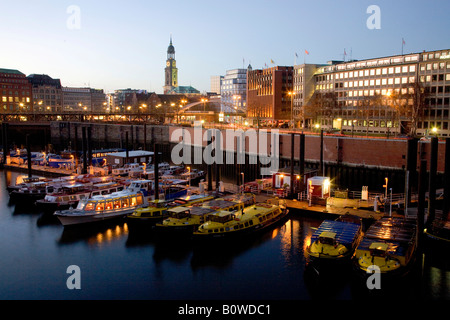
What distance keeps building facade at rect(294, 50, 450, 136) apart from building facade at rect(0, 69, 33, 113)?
11719 centimetres

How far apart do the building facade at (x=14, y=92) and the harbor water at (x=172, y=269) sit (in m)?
150

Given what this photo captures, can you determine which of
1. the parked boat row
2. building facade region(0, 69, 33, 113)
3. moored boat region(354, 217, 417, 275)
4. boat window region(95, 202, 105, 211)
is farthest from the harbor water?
building facade region(0, 69, 33, 113)

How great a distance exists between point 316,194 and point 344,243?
14.3 meters

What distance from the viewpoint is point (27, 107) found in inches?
6811

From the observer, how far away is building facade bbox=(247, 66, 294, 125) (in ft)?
452

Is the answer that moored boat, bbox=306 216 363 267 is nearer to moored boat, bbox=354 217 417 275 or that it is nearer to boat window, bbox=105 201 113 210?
moored boat, bbox=354 217 417 275

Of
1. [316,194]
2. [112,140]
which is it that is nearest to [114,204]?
[316,194]

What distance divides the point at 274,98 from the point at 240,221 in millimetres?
110804

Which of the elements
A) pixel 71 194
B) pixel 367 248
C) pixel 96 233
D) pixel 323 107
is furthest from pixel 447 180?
pixel 323 107

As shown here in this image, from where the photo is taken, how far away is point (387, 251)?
23.6 m

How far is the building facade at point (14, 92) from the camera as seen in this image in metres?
167

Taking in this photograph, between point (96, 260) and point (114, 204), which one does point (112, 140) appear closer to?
point (114, 204)

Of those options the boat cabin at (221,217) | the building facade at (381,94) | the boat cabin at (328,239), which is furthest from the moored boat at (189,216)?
the building facade at (381,94)

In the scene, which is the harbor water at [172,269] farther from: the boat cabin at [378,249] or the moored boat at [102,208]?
the boat cabin at [378,249]
